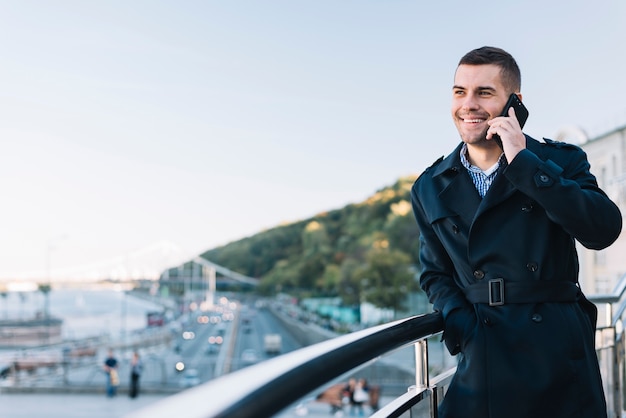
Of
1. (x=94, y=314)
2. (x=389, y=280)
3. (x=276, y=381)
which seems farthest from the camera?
(x=94, y=314)

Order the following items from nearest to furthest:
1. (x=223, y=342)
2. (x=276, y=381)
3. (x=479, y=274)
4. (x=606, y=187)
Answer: (x=276, y=381) → (x=479, y=274) → (x=606, y=187) → (x=223, y=342)

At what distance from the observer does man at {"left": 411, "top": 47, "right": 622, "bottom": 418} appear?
1.20m

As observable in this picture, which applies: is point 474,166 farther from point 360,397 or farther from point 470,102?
point 360,397

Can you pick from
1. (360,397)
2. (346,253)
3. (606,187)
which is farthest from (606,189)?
(346,253)

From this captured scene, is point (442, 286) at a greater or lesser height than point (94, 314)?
greater

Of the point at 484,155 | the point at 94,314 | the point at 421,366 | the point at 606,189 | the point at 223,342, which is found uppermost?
the point at 606,189

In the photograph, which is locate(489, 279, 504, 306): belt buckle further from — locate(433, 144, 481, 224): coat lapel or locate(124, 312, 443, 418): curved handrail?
locate(124, 312, 443, 418): curved handrail

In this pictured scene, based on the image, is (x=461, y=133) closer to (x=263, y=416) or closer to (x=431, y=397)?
(x=431, y=397)

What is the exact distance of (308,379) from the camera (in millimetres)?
649

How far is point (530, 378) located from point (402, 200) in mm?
56561

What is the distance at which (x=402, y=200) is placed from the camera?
57.3 meters

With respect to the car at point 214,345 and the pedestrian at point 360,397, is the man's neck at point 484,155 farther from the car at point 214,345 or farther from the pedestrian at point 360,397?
the car at point 214,345

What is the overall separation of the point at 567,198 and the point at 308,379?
0.69 metres

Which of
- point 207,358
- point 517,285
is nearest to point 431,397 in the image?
point 517,285
